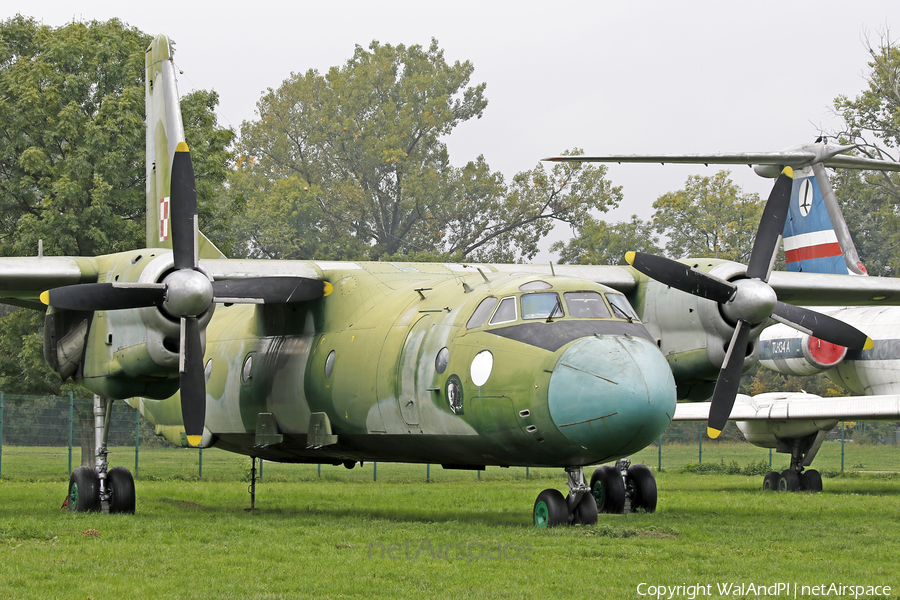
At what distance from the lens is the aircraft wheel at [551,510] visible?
11547mm

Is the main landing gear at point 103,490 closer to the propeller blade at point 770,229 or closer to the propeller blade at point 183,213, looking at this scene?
the propeller blade at point 183,213

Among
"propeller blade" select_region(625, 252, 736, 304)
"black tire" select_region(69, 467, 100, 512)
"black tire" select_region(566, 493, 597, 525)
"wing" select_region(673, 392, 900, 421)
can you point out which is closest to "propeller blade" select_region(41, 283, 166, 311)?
"black tire" select_region(69, 467, 100, 512)

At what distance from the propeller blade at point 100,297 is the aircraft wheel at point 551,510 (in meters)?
5.54

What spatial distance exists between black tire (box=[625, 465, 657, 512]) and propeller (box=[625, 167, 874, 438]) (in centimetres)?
194

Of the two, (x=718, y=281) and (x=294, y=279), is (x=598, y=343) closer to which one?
(x=718, y=281)

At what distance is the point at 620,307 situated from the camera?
38.5 feet

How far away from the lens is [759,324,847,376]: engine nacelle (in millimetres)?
22922

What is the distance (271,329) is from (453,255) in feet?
133

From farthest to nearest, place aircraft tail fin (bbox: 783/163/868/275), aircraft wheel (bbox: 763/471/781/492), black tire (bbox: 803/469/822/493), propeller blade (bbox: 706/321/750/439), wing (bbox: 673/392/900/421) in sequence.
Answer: aircraft tail fin (bbox: 783/163/868/275) → aircraft wheel (bbox: 763/471/781/492) → black tire (bbox: 803/469/822/493) → wing (bbox: 673/392/900/421) → propeller blade (bbox: 706/321/750/439)

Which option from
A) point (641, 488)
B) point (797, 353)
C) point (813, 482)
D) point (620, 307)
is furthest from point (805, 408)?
point (620, 307)

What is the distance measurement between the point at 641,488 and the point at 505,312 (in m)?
5.41

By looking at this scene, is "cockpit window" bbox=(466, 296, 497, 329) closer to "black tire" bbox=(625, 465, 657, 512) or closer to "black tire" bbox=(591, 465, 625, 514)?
"black tire" bbox=(591, 465, 625, 514)

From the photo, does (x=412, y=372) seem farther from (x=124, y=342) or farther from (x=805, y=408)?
(x=805, y=408)

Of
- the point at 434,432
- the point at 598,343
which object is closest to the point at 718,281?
the point at 598,343
